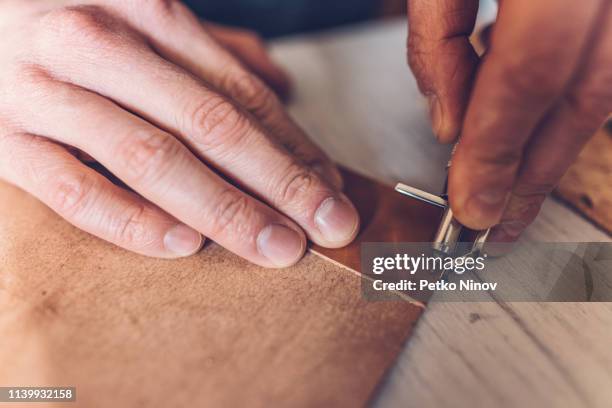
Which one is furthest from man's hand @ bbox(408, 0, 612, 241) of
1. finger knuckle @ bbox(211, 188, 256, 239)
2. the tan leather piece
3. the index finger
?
finger knuckle @ bbox(211, 188, 256, 239)

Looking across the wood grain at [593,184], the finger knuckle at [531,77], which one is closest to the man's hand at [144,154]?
the finger knuckle at [531,77]

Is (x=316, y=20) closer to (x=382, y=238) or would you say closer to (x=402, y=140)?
(x=402, y=140)

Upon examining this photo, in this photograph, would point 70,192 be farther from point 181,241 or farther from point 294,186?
point 294,186

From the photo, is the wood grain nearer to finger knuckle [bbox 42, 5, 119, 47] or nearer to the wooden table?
the wooden table

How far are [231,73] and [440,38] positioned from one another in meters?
0.34

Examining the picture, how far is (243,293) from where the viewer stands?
0.54m

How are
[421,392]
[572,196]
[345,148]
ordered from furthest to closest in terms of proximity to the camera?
[345,148] < [572,196] < [421,392]

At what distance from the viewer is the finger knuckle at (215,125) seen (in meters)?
0.60

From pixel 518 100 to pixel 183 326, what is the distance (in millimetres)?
419

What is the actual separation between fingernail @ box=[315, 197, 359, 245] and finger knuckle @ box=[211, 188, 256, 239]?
0.09m

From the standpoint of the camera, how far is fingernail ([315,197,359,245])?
594mm

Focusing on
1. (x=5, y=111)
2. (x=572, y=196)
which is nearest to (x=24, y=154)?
(x=5, y=111)

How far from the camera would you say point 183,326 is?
1.63 ft

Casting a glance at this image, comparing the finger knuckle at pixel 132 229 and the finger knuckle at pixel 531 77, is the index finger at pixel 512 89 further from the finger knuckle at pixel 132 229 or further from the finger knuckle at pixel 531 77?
the finger knuckle at pixel 132 229
